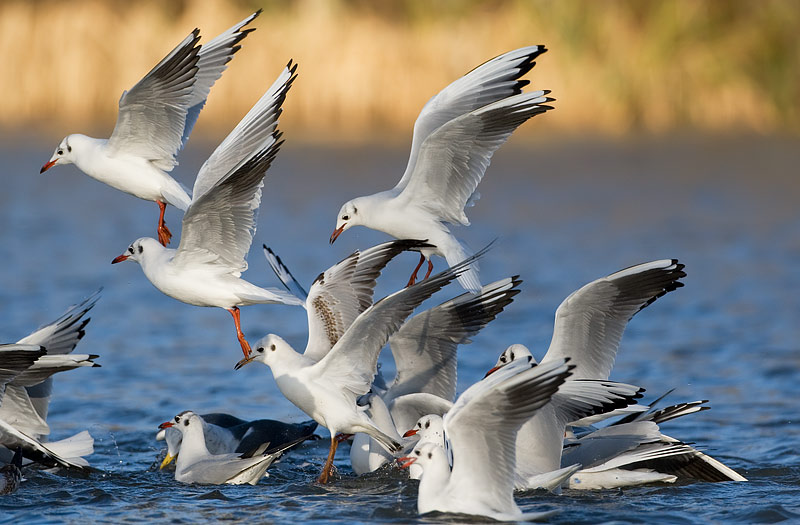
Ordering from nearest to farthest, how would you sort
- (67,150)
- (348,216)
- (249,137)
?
(249,137), (348,216), (67,150)

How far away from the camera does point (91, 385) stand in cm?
1159

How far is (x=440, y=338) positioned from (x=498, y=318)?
5643mm

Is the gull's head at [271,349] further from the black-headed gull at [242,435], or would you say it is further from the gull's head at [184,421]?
the black-headed gull at [242,435]

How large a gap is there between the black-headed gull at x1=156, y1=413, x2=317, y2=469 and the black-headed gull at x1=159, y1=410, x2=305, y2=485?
0.22 m

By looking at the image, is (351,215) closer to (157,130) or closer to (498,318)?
(157,130)

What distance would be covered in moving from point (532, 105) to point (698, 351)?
5293 millimetres

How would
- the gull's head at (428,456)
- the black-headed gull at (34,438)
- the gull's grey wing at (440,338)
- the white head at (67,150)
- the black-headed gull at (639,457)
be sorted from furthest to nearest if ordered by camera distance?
the white head at (67,150) → the gull's grey wing at (440,338) → the black-headed gull at (639,457) → the black-headed gull at (34,438) → the gull's head at (428,456)

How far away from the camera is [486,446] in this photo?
657cm

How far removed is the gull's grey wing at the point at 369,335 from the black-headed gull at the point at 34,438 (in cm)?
160

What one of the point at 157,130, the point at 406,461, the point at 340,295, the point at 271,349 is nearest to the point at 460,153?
the point at 340,295

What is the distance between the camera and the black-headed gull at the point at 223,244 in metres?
8.10

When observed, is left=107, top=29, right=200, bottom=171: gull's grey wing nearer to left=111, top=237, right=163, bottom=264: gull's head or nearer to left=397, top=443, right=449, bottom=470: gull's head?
left=111, top=237, right=163, bottom=264: gull's head

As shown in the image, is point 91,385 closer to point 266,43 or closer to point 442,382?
point 442,382

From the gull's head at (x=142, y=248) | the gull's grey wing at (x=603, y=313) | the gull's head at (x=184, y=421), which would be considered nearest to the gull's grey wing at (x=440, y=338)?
the gull's grey wing at (x=603, y=313)
